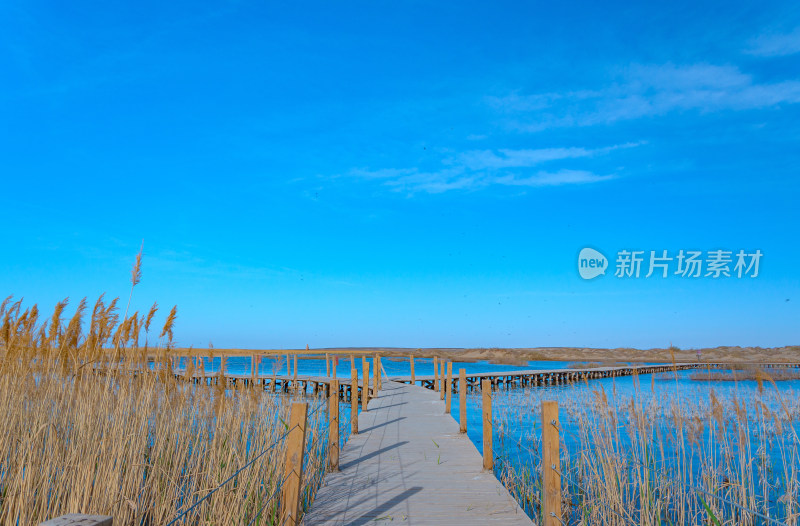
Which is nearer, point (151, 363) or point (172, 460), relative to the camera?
point (172, 460)

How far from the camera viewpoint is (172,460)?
4.39 meters

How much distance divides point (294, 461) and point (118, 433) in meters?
1.20

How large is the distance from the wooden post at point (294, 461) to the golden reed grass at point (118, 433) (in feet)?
0.87

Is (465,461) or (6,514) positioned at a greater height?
(6,514)

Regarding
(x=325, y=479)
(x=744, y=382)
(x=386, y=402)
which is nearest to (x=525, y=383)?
(x=744, y=382)

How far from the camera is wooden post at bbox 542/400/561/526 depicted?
355cm

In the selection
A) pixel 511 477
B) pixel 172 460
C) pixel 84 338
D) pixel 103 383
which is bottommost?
pixel 511 477

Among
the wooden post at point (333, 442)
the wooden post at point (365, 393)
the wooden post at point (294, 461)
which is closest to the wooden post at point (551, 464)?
the wooden post at point (294, 461)

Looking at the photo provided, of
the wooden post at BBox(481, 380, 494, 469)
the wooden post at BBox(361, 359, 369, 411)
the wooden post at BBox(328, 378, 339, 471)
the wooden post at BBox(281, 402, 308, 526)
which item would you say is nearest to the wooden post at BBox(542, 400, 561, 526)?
the wooden post at BBox(281, 402, 308, 526)

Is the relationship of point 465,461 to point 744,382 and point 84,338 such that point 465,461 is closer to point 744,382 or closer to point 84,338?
point 84,338

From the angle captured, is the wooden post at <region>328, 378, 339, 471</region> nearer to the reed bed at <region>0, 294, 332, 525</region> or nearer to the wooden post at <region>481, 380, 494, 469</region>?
the reed bed at <region>0, 294, 332, 525</region>

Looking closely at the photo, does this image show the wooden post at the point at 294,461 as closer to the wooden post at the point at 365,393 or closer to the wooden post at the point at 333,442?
the wooden post at the point at 333,442

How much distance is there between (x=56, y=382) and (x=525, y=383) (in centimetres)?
2360

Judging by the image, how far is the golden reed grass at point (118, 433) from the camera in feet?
9.32
